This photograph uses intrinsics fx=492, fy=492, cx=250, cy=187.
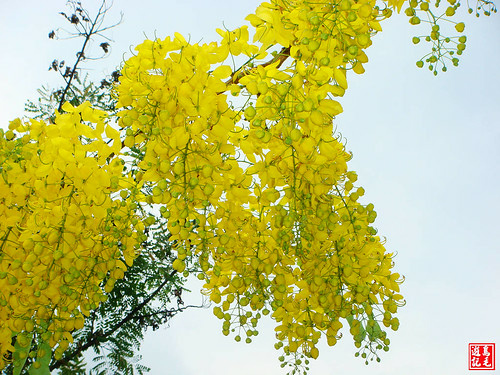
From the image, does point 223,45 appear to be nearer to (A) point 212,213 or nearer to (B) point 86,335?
(A) point 212,213

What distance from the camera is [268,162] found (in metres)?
0.63

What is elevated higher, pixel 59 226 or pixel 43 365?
pixel 59 226

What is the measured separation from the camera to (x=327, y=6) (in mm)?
618

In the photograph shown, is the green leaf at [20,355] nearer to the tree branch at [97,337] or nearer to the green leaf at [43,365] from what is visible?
the green leaf at [43,365]

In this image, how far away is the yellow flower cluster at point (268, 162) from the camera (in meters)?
0.60

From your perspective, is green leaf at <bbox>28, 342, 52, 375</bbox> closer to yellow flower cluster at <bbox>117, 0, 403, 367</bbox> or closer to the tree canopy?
the tree canopy

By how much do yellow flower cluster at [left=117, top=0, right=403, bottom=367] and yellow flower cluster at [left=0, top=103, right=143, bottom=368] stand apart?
88 mm

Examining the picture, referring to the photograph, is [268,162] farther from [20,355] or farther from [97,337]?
[97,337]

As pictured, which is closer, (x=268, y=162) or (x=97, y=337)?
(x=268, y=162)

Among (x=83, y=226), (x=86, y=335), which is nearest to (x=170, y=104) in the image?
(x=83, y=226)

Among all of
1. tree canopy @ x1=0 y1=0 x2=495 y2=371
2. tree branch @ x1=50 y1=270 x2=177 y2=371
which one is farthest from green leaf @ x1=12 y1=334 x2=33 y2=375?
tree branch @ x1=50 y1=270 x2=177 y2=371

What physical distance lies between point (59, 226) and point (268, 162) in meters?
0.30

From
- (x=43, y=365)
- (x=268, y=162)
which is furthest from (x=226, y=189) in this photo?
(x=43, y=365)

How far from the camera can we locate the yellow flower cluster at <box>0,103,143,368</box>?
0.68 m
